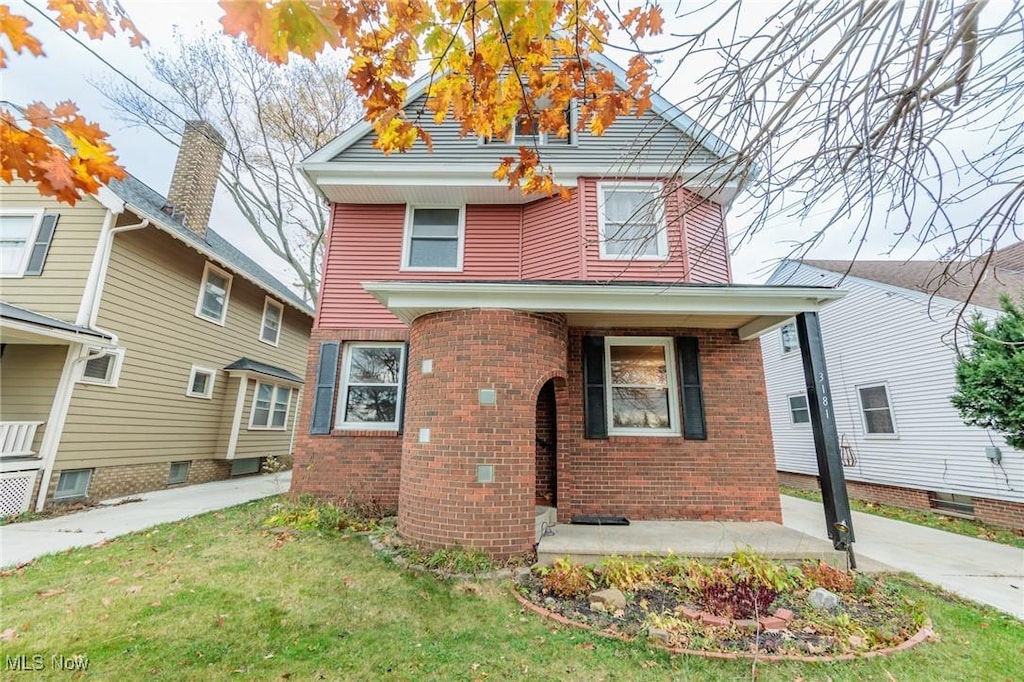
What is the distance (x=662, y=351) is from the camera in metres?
6.66

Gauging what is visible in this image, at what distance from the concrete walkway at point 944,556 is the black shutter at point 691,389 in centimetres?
195

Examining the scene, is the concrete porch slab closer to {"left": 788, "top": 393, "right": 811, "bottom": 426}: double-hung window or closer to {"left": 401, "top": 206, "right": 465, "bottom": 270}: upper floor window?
{"left": 401, "top": 206, "right": 465, "bottom": 270}: upper floor window

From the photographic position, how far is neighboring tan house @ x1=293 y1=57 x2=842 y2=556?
16.5ft

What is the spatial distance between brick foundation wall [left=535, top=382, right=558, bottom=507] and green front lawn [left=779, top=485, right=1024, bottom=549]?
7.13 metres

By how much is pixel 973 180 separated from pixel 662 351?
4561 millimetres

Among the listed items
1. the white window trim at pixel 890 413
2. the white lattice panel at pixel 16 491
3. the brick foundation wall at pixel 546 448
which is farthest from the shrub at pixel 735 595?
the white lattice panel at pixel 16 491

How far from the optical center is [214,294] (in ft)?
35.0

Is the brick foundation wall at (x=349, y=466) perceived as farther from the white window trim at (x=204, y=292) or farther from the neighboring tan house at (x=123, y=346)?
the white window trim at (x=204, y=292)

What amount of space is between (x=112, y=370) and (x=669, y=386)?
1067cm

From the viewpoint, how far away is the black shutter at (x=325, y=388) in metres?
6.94

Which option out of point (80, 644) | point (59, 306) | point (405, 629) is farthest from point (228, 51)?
point (405, 629)

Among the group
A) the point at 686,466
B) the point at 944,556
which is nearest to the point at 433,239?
the point at 686,466

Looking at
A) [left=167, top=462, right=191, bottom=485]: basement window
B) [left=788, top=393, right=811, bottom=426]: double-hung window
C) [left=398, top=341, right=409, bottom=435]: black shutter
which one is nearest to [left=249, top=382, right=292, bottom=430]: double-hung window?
[left=167, top=462, right=191, bottom=485]: basement window

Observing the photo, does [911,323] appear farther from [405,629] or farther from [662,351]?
[405,629]
